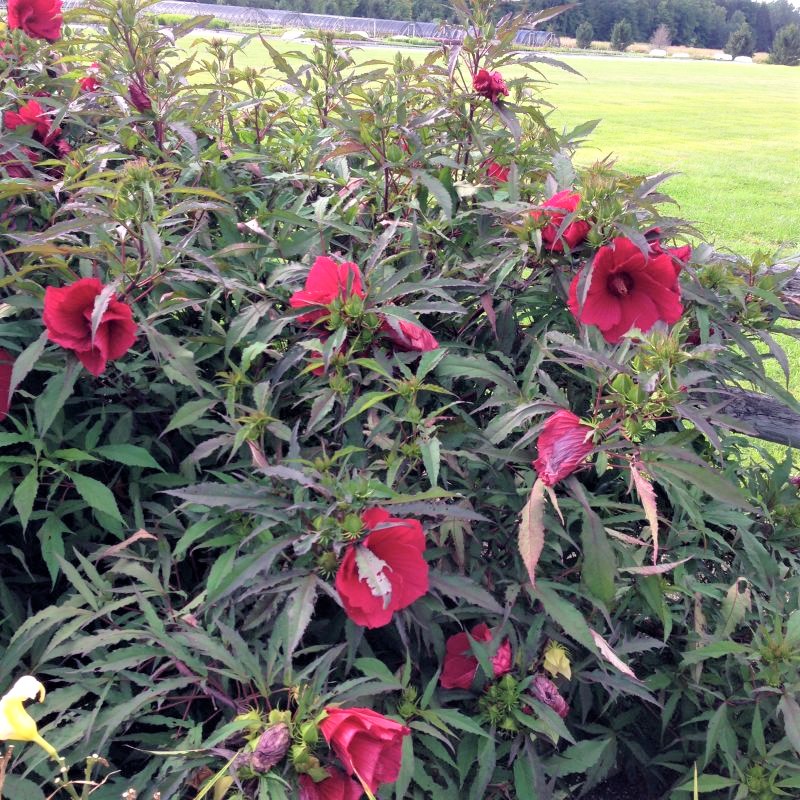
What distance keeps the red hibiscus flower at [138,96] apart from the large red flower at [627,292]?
881 millimetres

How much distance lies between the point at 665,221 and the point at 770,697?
2.67 feet

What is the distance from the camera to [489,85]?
144 centimetres

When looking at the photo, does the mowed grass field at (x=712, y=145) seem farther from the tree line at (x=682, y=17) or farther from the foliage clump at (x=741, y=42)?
the foliage clump at (x=741, y=42)

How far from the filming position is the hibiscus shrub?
3.38 ft

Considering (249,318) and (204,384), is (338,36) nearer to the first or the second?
(249,318)

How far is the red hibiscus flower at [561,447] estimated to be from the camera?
103 cm

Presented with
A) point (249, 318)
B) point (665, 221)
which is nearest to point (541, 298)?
point (665, 221)

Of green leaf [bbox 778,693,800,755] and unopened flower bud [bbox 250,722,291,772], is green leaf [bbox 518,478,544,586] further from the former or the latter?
green leaf [bbox 778,693,800,755]

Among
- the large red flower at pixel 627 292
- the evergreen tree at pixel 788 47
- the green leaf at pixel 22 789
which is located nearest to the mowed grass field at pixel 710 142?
the large red flower at pixel 627 292

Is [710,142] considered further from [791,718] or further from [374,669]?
[374,669]

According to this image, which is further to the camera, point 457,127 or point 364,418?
point 457,127

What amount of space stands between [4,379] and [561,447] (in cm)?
84

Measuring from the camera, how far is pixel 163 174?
5.01ft

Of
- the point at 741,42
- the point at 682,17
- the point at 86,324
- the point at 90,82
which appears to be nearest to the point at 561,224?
the point at 86,324
